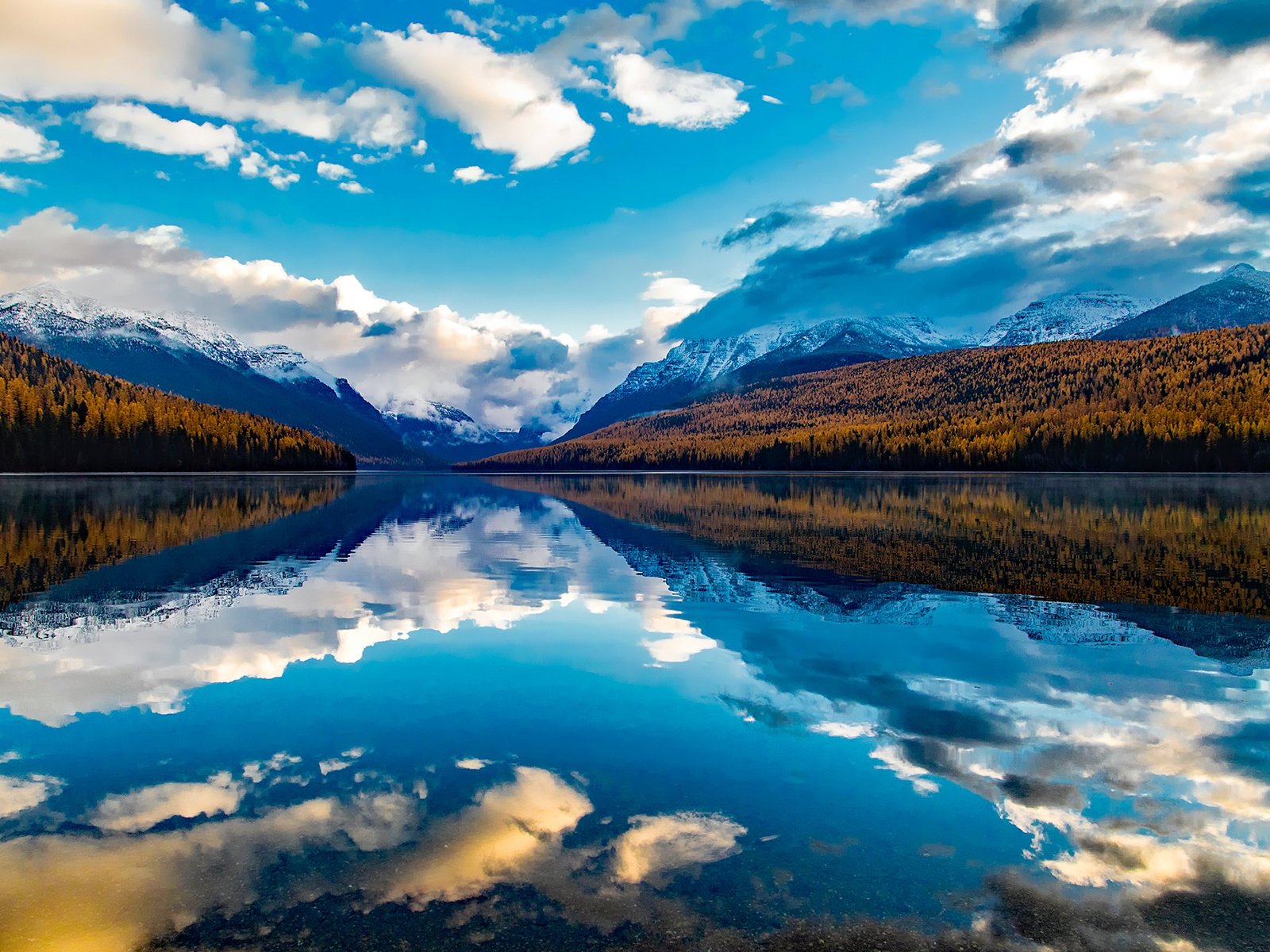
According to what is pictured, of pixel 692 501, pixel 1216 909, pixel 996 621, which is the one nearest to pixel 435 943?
pixel 1216 909

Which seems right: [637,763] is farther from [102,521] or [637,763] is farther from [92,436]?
[92,436]

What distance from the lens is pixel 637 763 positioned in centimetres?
1368

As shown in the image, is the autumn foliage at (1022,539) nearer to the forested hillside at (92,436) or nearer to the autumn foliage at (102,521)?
the autumn foliage at (102,521)

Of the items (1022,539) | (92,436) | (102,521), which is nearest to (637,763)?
(1022,539)

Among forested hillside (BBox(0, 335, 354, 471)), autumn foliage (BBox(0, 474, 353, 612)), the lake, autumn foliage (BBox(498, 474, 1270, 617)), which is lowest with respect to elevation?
the lake

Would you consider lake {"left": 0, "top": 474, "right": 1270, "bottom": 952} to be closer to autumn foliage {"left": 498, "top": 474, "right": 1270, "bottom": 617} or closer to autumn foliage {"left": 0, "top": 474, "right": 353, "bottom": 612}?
autumn foliage {"left": 498, "top": 474, "right": 1270, "bottom": 617}

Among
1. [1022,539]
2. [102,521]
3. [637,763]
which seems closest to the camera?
[637,763]

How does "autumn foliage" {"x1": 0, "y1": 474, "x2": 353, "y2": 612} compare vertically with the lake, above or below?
above

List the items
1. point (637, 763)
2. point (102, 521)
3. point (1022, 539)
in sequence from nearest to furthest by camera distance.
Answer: point (637, 763) < point (1022, 539) < point (102, 521)

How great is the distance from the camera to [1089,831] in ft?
36.3

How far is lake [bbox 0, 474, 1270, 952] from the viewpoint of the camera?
8961mm

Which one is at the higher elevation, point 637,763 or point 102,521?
point 102,521

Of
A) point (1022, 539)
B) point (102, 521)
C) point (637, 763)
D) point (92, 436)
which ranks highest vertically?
point (92, 436)

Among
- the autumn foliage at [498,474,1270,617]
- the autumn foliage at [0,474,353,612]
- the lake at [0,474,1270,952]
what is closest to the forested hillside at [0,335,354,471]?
the autumn foliage at [0,474,353,612]
